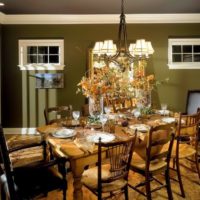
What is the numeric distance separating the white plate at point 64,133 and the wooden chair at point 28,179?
0.39 meters

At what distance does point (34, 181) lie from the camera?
7.76 feet

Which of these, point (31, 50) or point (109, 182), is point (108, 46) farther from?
point (31, 50)

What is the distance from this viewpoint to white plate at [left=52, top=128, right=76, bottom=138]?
2801 millimetres

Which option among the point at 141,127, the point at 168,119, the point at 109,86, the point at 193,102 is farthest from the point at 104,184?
the point at 193,102

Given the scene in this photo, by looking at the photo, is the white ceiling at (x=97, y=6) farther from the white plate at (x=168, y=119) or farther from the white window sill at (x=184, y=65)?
the white plate at (x=168, y=119)

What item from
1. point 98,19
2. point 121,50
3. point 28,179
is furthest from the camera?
point 98,19

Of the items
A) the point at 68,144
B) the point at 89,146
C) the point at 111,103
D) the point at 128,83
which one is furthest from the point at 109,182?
the point at 128,83

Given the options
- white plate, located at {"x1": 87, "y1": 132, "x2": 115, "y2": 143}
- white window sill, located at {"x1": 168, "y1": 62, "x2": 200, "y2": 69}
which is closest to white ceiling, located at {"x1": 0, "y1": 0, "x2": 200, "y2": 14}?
white window sill, located at {"x1": 168, "y1": 62, "x2": 200, "y2": 69}

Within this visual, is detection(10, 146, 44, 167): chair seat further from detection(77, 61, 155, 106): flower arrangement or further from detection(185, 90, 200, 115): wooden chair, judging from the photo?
detection(185, 90, 200, 115): wooden chair

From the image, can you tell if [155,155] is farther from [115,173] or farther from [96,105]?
[96,105]

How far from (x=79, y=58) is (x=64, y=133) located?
3.40 meters

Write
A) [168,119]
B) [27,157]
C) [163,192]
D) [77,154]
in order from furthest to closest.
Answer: [27,157]
[168,119]
[163,192]
[77,154]

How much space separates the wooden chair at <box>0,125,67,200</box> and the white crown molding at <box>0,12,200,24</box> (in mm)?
4139

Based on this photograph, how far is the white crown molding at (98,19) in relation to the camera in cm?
580
